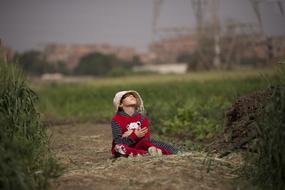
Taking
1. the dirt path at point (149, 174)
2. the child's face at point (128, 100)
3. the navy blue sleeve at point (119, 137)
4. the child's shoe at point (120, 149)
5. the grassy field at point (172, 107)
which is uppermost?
the child's face at point (128, 100)

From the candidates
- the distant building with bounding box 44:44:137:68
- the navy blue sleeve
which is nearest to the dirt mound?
the navy blue sleeve

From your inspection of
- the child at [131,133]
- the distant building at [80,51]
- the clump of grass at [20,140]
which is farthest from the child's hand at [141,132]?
the distant building at [80,51]

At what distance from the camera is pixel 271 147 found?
4.93 m

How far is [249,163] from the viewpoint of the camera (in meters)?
5.48

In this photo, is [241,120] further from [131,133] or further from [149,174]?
[149,174]

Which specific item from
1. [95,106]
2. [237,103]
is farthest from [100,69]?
[237,103]

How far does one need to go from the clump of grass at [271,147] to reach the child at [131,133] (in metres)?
1.41

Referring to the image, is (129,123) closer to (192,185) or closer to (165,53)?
(192,185)

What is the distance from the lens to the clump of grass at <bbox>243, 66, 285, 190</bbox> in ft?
16.1

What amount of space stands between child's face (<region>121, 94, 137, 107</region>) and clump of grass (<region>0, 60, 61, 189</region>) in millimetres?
1036

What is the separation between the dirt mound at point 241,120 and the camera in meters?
6.12

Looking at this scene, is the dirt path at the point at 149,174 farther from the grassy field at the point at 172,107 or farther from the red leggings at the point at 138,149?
the grassy field at the point at 172,107

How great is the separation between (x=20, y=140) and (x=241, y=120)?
261 cm

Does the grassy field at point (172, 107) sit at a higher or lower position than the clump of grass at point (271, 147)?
lower
